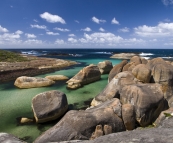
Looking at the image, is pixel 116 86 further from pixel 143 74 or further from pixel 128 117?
pixel 128 117

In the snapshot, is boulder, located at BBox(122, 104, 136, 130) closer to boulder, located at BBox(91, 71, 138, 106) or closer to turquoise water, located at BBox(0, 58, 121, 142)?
boulder, located at BBox(91, 71, 138, 106)

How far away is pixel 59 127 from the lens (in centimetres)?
1027

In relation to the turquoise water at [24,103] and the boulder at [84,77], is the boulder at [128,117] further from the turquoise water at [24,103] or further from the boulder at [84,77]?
the boulder at [84,77]

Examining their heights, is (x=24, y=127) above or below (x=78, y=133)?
below

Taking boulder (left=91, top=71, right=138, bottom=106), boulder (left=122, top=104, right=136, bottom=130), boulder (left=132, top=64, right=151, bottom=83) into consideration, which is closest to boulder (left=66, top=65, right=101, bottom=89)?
boulder (left=91, top=71, right=138, bottom=106)

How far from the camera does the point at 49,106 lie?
1462 cm

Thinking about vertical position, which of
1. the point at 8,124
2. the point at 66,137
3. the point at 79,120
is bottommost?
the point at 8,124

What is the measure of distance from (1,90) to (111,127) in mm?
20710

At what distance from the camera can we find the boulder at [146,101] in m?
12.5

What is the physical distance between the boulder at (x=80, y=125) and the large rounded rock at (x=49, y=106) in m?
3.84

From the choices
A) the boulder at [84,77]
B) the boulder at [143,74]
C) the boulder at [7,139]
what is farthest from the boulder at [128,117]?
the boulder at [84,77]

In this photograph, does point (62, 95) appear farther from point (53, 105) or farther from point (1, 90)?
point (1, 90)

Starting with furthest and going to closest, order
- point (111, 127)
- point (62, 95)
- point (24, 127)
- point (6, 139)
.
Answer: point (62, 95) → point (24, 127) → point (111, 127) → point (6, 139)

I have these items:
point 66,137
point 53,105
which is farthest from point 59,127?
point 53,105
